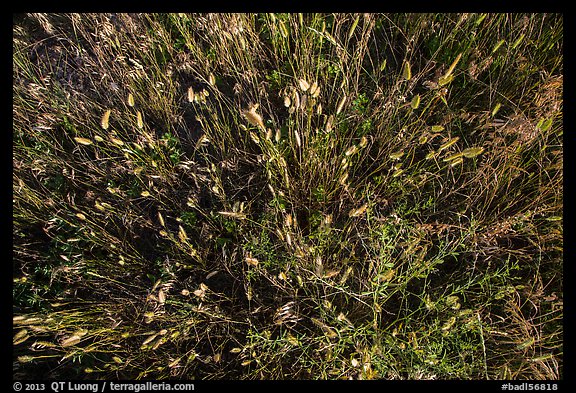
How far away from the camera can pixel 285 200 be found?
1.71 meters

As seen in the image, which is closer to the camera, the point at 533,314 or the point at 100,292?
the point at 533,314

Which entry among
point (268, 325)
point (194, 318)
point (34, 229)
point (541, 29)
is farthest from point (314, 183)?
point (34, 229)

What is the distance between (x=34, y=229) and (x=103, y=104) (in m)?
0.76

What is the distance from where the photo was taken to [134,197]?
75.6 inches

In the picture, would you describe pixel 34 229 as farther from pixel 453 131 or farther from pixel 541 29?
pixel 541 29

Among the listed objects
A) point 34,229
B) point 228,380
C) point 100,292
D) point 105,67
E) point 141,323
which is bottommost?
point 228,380

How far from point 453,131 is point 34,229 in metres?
2.23

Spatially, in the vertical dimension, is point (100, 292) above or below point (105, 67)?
below

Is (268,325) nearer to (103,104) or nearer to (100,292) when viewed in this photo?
(100,292)

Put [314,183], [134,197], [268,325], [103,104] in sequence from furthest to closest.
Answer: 1. [103,104]
2. [134,197]
3. [314,183]
4. [268,325]

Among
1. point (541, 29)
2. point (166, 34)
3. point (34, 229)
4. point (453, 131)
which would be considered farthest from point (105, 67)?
point (541, 29)

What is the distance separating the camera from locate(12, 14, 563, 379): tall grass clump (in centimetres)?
154

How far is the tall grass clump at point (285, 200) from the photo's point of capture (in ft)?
5.06

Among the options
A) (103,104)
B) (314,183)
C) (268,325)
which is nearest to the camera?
(268,325)
